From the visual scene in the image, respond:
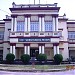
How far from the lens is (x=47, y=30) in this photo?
138 feet

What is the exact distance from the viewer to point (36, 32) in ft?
134

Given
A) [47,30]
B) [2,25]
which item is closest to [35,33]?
[47,30]

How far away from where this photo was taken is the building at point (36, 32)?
133ft

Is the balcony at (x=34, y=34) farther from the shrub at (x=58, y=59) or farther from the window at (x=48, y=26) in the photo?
the shrub at (x=58, y=59)

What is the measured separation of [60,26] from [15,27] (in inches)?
360

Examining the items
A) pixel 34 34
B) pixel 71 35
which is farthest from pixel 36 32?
pixel 71 35

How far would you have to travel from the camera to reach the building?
40.4 metres

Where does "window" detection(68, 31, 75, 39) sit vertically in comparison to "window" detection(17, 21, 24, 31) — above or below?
below

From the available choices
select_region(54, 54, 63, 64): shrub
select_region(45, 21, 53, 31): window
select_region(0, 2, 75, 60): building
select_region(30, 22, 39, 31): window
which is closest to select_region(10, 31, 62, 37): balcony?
select_region(0, 2, 75, 60): building

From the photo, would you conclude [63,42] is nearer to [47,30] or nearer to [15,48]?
[47,30]

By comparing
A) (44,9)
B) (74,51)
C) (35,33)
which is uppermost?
(44,9)

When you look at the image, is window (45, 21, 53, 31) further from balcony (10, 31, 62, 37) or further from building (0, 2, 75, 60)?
balcony (10, 31, 62, 37)

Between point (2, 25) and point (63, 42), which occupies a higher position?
point (2, 25)

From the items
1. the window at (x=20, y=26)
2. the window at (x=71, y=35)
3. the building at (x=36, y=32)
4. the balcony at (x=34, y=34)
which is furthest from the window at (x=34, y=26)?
the window at (x=71, y=35)
